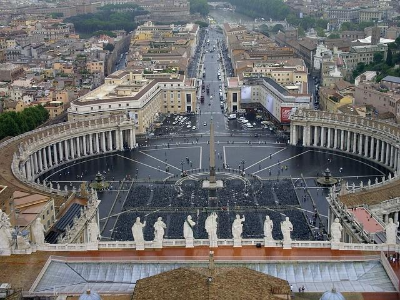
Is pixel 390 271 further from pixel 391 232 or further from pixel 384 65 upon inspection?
pixel 384 65

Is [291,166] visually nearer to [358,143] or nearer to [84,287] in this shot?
[358,143]

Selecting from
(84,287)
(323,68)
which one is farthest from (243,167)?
(323,68)

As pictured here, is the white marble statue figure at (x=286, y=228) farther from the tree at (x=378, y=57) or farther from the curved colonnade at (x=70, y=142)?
the tree at (x=378, y=57)

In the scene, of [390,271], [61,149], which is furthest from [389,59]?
[390,271]

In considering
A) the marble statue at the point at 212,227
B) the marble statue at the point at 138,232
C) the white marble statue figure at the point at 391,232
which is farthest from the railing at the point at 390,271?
the marble statue at the point at 138,232

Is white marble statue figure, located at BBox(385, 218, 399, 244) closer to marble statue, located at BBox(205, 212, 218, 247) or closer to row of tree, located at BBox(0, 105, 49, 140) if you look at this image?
marble statue, located at BBox(205, 212, 218, 247)

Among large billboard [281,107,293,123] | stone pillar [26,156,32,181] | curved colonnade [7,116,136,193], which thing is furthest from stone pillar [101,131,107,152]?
large billboard [281,107,293,123]
